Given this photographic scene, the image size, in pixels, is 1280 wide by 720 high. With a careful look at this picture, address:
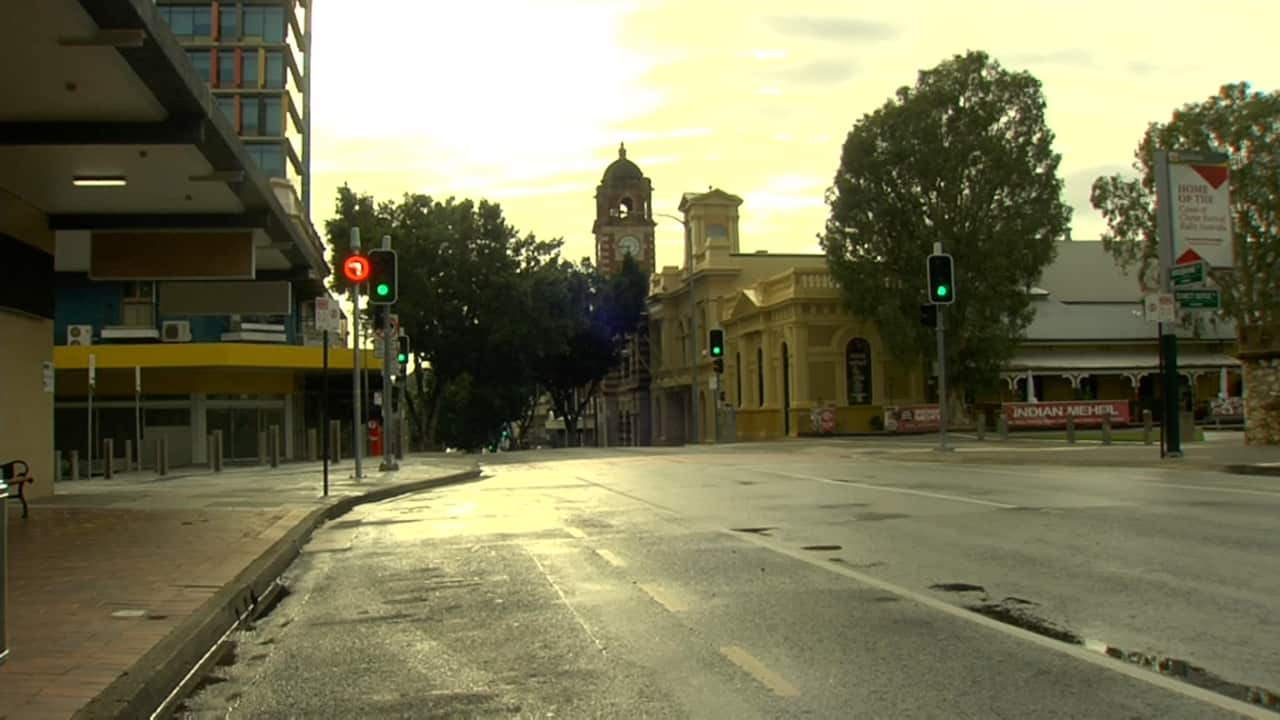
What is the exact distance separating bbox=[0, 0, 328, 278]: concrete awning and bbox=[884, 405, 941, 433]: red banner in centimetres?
3438

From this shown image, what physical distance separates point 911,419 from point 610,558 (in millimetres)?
39619

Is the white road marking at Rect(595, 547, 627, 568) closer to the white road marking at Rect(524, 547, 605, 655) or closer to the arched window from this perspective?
the white road marking at Rect(524, 547, 605, 655)

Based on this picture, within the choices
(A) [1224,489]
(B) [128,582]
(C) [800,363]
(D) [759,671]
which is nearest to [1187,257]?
(A) [1224,489]

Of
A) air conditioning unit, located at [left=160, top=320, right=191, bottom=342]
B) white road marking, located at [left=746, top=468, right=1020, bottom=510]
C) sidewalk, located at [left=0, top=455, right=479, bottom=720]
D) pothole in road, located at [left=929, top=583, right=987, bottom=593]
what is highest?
air conditioning unit, located at [left=160, top=320, right=191, bottom=342]

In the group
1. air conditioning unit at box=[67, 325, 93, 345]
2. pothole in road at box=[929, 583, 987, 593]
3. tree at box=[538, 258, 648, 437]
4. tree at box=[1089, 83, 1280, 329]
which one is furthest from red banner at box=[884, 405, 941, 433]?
pothole in road at box=[929, 583, 987, 593]

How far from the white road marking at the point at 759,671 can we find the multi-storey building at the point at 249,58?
65.3 m

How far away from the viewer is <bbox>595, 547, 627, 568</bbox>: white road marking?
34.1 ft

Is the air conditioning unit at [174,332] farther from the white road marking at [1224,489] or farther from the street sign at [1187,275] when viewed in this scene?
the white road marking at [1224,489]

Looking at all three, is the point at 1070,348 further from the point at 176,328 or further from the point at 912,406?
the point at 176,328

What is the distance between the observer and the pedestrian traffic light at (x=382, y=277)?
23141 millimetres

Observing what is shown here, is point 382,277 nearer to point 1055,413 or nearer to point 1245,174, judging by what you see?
point 1055,413

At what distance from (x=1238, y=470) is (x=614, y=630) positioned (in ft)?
52.4

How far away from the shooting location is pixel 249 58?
6875 cm

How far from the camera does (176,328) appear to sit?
44.0m
